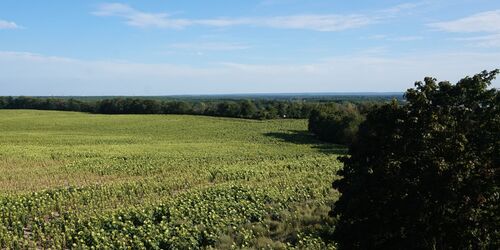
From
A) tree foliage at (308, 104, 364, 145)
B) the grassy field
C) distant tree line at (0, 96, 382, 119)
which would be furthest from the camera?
distant tree line at (0, 96, 382, 119)

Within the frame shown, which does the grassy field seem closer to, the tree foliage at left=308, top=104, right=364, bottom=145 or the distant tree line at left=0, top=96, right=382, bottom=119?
the tree foliage at left=308, top=104, right=364, bottom=145

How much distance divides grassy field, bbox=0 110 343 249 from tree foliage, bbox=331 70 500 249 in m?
4.14

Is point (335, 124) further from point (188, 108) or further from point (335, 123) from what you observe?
point (188, 108)

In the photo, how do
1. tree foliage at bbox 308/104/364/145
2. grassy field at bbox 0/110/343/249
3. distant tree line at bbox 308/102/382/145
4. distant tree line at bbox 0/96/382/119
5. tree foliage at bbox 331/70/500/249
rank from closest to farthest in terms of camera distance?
tree foliage at bbox 331/70/500/249
grassy field at bbox 0/110/343/249
distant tree line at bbox 308/102/382/145
tree foliage at bbox 308/104/364/145
distant tree line at bbox 0/96/382/119

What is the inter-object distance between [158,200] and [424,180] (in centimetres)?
1395

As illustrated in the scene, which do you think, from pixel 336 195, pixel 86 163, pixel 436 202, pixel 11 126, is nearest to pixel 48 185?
pixel 86 163

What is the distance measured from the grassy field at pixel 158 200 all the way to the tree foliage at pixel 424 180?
4.14 m

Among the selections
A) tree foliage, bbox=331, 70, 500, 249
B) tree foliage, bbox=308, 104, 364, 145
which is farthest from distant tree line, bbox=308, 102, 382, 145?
tree foliage, bbox=331, 70, 500, 249

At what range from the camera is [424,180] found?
35.1ft

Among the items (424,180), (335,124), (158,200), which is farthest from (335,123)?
(424,180)

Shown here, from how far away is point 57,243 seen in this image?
1530cm

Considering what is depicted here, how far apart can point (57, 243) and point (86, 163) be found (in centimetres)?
2153

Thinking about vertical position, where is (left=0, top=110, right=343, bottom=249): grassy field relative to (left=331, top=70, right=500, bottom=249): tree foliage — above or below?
below

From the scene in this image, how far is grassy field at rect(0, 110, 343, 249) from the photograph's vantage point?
1595 centimetres
